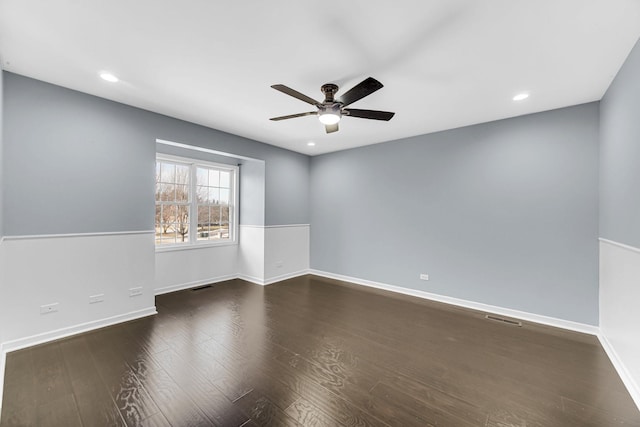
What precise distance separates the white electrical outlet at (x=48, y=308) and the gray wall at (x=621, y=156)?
5.30 metres

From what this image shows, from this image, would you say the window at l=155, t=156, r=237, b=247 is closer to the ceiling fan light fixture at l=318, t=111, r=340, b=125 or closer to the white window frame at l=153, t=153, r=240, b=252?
the white window frame at l=153, t=153, r=240, b=252

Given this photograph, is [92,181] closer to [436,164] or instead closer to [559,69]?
[436,164]

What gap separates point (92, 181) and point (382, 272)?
4.41m

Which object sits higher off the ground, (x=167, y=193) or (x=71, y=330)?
(x=167, y=193)

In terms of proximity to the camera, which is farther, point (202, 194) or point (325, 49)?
point (202, 194)

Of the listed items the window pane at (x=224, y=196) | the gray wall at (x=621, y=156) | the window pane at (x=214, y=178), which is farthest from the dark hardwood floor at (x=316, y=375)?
the window pane at (x=214, y=178)

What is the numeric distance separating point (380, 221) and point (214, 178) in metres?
3.38

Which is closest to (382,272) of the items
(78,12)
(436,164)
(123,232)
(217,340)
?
(436,164)

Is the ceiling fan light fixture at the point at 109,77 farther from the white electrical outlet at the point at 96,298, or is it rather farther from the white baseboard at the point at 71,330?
the white baseboard at the point at 71,330

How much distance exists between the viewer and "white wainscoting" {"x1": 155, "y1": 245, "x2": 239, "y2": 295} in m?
4.44

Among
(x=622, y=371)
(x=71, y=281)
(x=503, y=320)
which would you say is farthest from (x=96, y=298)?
(x=622, y=371)

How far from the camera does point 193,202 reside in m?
4.87

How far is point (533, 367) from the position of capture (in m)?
2.36

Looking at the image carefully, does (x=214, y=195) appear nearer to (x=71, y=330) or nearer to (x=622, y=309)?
(x=71, y=330)
